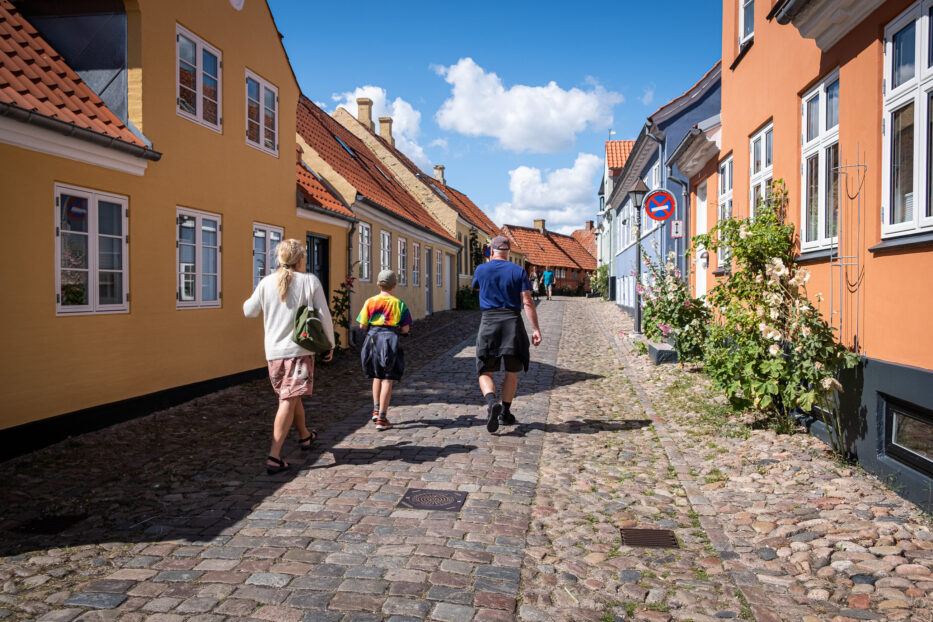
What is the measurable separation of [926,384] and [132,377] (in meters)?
7.15

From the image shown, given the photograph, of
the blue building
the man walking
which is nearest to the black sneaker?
the man walking

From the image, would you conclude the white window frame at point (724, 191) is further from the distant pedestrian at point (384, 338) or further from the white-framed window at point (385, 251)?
the white-framed window at point (385, 251)

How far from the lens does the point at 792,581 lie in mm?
3369

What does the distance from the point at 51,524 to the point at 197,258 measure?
510 centimetres

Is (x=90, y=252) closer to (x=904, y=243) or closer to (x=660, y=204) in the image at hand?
(x=904, y=243)

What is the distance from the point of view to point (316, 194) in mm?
13148

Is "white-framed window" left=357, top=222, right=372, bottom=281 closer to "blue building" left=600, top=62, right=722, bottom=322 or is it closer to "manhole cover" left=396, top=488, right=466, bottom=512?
"blue building" left=600, top=62, right=722, bottom=322

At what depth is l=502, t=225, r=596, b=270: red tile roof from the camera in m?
57.8

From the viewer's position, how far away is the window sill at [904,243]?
4074mm

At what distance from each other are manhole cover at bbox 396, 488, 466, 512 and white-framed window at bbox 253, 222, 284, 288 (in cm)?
635

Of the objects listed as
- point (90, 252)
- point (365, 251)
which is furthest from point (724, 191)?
point (365, 251)

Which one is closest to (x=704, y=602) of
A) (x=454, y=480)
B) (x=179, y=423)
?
(x=454, y=480)

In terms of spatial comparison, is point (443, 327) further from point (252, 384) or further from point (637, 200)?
point (252, 384)

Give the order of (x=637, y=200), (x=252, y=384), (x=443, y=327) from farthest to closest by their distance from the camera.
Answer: (x=443, y=327) → (x=637, y=200) → (x=252, y=384)
